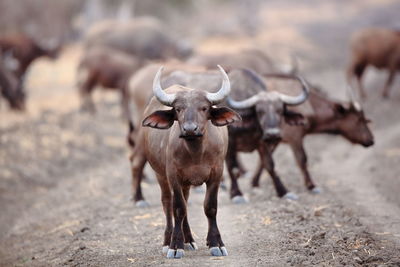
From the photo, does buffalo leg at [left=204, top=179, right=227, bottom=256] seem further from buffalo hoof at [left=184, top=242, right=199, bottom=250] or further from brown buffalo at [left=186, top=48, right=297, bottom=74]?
brown buffalo at [left=186, top=48, right=297, bottom=74]

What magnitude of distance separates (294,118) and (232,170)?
119cm

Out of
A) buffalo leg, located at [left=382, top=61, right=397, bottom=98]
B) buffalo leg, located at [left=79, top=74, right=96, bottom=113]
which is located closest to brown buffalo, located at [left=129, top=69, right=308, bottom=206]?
buffalo leg, located at [left=79, top=74, right=96, bottom=113]

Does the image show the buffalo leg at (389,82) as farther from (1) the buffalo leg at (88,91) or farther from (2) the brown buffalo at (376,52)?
(1) the buffalo leg at (88,91)

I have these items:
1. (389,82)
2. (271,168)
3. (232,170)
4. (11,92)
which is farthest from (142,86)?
(389,82)

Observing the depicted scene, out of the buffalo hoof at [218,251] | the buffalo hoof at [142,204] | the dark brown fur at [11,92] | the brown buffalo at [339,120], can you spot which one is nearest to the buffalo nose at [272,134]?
the buffalo hoof at [142,204]

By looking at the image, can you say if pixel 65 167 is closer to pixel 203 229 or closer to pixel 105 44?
pixel 203 229

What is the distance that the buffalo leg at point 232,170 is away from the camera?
1106 centimetres

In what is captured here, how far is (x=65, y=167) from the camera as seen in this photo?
1555 centimetres

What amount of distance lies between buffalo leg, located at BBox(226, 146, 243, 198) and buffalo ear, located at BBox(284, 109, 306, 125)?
96 centimetres

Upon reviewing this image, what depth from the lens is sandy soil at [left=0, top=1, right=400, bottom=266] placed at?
8266 mm

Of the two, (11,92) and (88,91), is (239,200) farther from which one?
(11,92)

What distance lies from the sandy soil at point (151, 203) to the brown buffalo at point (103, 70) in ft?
2.48

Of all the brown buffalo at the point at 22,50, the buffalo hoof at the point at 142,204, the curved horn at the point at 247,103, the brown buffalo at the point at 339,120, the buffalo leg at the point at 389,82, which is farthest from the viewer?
the brown buffalo at the point at 22,50

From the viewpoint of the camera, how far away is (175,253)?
7.80 meters
